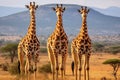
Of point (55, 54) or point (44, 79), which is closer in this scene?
point (55, 54)

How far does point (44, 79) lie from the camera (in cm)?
2348

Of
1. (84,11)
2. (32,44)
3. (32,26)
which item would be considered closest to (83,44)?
(84,11)

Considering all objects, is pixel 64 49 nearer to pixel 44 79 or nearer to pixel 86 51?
pixel 86 51

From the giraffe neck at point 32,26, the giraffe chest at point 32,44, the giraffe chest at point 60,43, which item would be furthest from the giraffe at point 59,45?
the giraffe neck at point 32,26

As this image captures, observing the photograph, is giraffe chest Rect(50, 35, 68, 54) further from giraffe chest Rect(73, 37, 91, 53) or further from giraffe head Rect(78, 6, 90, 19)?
giraffe head Rect(78, 6, 90, 19)

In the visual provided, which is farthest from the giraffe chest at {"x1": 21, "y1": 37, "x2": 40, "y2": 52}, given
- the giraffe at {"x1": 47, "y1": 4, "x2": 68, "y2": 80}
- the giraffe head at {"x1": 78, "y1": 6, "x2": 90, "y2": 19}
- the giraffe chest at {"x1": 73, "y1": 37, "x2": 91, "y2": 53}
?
the giraffe head at {"x1": 78, "y1": 6, "x2": 90, "y2": 19}

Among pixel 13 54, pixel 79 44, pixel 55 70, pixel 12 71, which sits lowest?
pixel 13 54

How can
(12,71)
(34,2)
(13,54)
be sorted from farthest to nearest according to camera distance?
(13,54)
(12,71)
(34,2)

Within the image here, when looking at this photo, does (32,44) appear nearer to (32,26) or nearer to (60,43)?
(32,26)

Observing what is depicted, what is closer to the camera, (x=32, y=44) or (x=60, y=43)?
(x=60, y=43)

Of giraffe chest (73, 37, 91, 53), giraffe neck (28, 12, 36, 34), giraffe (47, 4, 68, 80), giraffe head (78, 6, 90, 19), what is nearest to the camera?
giraffe (47, 4, 68, 80)

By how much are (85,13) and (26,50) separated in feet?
9.45

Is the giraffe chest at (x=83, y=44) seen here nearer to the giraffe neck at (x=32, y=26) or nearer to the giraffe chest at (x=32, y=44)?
the giraffe chest at (x=32, y=44)

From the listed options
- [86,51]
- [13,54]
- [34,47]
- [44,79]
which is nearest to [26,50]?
[34,47]
